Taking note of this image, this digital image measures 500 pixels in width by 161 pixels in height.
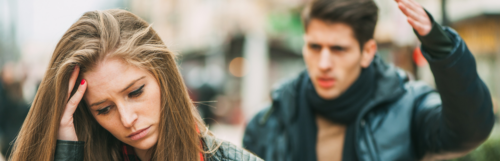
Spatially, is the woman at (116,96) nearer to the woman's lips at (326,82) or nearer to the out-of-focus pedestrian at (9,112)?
the woman's lips at (326,82)

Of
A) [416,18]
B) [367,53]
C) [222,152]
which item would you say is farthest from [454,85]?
[222,152]

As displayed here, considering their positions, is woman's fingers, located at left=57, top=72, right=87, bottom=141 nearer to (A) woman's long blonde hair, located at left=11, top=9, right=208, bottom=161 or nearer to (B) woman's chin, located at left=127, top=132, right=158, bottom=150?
(A) woman's long blonde hair, located at left=11, top=9, right=208, bottom=161

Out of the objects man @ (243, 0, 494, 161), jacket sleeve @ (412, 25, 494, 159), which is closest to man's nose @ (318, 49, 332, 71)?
man @ (243, 0, 494, 161)

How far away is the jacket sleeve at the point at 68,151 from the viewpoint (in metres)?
1.88

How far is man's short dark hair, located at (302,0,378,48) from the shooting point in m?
2.88

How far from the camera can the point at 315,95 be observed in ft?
9.94

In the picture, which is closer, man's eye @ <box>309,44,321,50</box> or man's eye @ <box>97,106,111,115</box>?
man's eye @ <box>97,106,111,115</box>

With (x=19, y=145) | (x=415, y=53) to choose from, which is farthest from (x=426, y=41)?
(x=415, y=53)

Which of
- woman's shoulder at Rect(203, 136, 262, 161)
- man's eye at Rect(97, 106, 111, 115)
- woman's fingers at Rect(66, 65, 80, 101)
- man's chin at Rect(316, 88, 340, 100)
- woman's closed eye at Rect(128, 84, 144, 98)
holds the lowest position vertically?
man's chin at Rect(316, 88, 340, 100)

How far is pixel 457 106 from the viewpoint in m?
2.09

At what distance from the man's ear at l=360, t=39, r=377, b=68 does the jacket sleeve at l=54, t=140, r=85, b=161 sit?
2.03 metres

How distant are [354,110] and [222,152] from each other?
3.93 feet

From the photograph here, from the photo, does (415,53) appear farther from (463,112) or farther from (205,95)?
(205,95)

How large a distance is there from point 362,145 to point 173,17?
3871 centimetres
